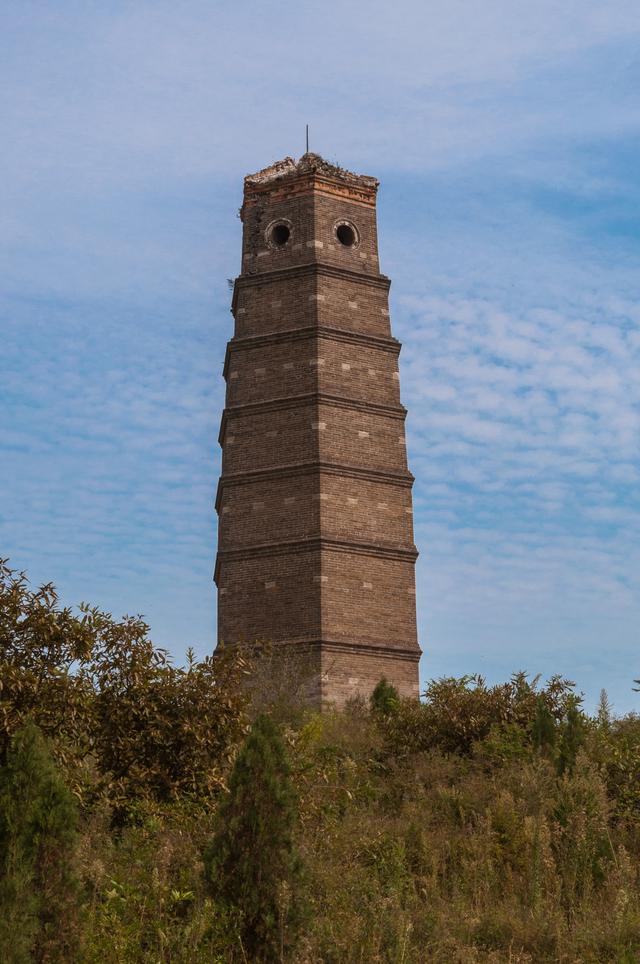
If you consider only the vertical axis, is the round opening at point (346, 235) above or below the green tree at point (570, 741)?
above

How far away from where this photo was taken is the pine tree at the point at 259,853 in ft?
28.1

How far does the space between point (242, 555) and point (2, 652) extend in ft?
47.7

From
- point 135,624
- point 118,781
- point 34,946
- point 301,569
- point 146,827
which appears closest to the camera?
point 34,946

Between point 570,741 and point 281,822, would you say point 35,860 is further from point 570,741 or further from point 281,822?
point 570,741

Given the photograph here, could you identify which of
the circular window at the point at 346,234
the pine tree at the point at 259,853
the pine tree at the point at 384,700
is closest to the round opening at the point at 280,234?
the circular window at the point at 346,234

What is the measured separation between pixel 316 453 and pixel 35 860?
1934cm

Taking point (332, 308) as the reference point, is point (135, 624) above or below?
below

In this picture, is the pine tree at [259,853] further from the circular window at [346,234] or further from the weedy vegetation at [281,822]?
the circular window at [346,234]

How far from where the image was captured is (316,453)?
2734 centimetres

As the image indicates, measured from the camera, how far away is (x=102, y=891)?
31.8 feet

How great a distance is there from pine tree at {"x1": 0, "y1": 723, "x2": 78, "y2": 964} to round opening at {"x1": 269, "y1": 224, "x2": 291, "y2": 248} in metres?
23.0

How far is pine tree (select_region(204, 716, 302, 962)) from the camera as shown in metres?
8.55

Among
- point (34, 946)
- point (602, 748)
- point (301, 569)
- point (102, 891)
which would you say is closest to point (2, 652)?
point (102, 891)

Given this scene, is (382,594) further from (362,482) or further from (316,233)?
(316,233)
